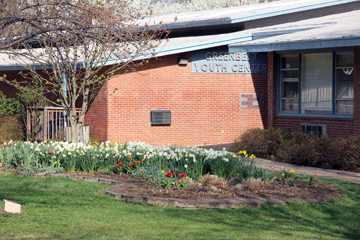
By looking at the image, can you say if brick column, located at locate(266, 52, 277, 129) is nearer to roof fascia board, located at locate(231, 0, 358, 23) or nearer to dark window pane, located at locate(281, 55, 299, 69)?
dark window pane, located at locate(281, 55, 299, 69)

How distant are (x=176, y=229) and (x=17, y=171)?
16.9 feet

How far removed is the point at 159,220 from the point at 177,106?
9.35 meters

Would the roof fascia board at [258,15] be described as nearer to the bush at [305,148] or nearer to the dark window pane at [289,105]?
the dark window pane at [289,105]

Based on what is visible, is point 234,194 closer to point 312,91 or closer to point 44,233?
point 44,233

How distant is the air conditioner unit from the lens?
13.5 m

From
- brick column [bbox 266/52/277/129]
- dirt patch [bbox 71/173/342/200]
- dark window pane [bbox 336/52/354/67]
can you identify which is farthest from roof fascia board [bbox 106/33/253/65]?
dirt patch [bbox 71/173/342/200]

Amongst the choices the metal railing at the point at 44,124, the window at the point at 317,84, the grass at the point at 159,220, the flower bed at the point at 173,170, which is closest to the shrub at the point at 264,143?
the window at the point at 317,84

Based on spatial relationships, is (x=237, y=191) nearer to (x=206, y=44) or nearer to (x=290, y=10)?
(x=206, y=44)

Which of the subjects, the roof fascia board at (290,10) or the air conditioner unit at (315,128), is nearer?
the air conditioner unit at (315,128)

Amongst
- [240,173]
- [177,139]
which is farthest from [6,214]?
[177,139]

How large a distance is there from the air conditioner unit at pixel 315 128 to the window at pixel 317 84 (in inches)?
20.4

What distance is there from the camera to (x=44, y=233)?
545 centimetres

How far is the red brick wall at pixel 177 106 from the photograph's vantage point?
14508 millimetres

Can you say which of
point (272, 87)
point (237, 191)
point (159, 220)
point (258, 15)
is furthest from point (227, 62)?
point (159, 220)
